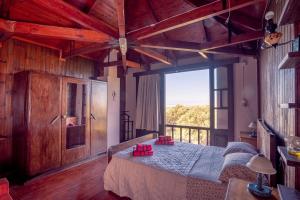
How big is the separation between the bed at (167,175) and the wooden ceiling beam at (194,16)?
1.77 m

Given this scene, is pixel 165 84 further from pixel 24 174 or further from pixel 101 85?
pixel 24 174

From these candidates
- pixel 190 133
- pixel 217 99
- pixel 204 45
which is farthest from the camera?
pixel 190 133

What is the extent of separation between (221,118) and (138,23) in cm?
287

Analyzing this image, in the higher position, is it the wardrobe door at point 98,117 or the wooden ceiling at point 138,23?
the wooden ceiling at point 138,23

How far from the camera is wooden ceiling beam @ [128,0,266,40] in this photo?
1.68m

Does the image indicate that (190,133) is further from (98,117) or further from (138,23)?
(138,23)

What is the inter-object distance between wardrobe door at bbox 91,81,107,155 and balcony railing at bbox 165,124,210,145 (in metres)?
1.81

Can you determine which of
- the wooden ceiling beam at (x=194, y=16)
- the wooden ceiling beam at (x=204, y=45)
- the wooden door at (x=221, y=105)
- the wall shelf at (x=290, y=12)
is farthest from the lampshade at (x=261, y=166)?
the wooden door at (x=221, y=105)

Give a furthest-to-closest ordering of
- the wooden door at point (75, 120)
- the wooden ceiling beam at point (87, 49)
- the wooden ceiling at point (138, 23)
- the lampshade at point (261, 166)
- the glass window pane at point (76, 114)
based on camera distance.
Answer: the glass window pane at point (76, 114)
the wooden door at point (75, 120)
the wooden ceiling beam at point (87, 49)
the wooden ceiling at point (138, 23)
the lampshade at point (261, 166)

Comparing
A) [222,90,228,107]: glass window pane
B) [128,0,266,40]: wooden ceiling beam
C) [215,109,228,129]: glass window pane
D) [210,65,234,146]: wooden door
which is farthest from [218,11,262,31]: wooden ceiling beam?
[215,109,228,129]: glass window pane

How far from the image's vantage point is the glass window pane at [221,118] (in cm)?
387

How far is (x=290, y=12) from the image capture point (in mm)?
955

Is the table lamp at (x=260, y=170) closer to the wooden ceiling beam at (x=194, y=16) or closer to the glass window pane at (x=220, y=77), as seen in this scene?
the wooden ceiling beam at (x=194, y=16)

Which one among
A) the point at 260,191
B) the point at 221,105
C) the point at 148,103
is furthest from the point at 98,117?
the point at 260,191
